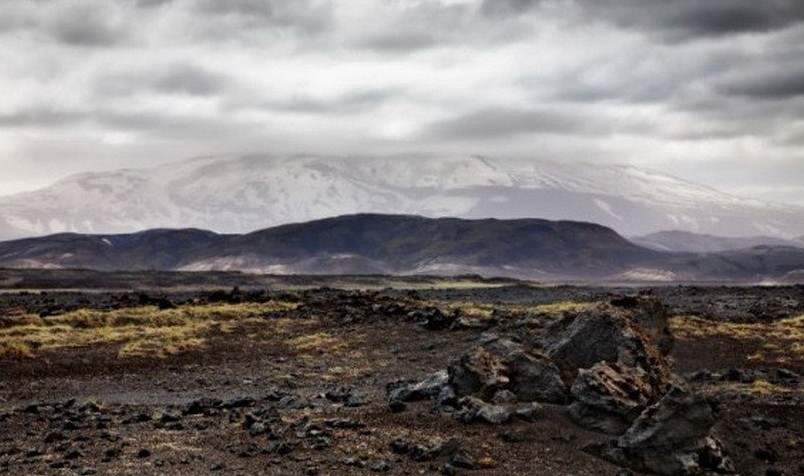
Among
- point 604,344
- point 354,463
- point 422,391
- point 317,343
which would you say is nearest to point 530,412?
point 422,391

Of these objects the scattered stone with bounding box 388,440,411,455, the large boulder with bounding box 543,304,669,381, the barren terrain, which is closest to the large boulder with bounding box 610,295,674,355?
the barren terrain

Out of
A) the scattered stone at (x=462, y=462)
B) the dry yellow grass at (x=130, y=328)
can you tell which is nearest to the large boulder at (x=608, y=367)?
the scattered stone at (x=462, y=462)

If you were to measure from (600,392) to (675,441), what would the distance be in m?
3.04

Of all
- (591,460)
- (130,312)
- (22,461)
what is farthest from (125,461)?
(130,312)

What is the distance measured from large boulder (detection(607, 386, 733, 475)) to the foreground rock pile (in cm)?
3

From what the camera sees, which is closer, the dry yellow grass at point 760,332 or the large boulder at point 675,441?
the large boulder at point 675,441

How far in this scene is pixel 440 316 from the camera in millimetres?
53000

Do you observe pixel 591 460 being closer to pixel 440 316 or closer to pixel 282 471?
pixel 282 471

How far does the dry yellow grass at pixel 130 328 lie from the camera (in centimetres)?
4416

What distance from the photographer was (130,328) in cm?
5281

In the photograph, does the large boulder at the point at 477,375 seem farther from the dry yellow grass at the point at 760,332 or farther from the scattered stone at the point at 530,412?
the dry yellow grass at the point at 760,332

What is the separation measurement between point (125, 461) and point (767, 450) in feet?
58.2

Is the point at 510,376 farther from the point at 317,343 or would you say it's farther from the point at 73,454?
the point at 317,343

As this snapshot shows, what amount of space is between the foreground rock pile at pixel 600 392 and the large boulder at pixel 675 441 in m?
0.03
